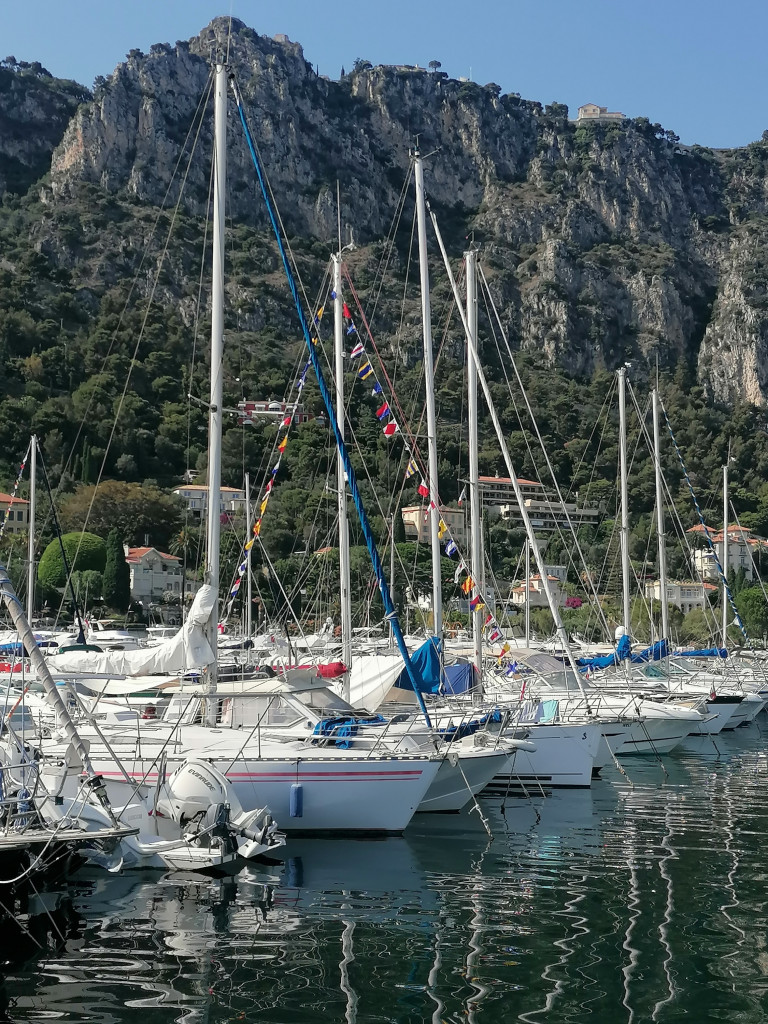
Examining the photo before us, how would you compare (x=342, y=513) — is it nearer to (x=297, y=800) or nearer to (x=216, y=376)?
(x=216, y=376)

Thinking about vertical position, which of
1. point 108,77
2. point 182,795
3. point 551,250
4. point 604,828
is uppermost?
point 108,77

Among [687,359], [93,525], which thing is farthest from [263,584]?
[687,359]

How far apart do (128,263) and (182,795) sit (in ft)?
498

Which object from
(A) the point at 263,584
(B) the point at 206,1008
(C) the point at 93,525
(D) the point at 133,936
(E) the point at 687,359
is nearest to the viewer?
(B) the point at 206,1008

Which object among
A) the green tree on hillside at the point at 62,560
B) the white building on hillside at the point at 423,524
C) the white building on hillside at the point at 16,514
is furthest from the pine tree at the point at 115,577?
the white building on hillside at the point at 423,524

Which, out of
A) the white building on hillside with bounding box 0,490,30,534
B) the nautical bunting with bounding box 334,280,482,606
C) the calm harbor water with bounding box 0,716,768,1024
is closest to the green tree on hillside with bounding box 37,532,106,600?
the white building on hillside with bounding box 0,490,30,534

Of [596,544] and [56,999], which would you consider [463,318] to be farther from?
[596,544]

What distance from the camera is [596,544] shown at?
107 meters

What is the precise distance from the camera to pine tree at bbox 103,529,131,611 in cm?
8462

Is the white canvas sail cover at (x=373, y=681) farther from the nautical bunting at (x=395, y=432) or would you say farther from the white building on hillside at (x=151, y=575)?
the white building on hillside at (x=151, y=575)

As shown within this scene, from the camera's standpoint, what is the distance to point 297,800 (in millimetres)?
18406

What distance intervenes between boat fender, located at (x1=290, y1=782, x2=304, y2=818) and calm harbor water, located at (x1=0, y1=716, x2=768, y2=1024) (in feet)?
1.85

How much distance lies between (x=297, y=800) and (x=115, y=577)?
68.9 meters

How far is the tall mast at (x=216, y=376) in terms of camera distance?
65.5 ft
